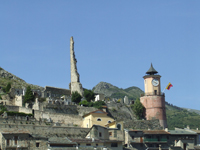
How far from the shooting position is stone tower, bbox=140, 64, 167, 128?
254ft

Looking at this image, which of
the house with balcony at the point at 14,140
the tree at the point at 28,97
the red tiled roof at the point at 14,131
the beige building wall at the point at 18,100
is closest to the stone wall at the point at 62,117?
the tree at the point at 28,97

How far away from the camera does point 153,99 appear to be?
78.2 m

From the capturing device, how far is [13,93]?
73812 millimetres

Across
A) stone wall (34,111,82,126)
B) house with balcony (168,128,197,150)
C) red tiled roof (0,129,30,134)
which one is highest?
stone wall (34,111,82,126)

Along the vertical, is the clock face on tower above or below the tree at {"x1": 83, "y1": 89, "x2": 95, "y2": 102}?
above

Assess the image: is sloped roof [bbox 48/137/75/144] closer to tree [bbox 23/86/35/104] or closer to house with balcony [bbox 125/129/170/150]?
house with balcony [bbox 125/129/170/150]

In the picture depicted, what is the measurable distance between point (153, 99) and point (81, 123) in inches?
630

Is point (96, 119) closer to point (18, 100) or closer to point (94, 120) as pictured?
point (94, 120)

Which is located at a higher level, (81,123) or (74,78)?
(74,78)

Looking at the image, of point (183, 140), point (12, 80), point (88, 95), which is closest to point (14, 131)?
point (88, 95)

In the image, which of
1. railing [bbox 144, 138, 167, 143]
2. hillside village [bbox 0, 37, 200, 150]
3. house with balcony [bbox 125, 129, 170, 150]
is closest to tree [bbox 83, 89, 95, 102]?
hillside village [bbox 0, 37, 200, 150]

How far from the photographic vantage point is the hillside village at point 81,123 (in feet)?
181

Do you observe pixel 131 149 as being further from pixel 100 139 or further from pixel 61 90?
pixel 61 90

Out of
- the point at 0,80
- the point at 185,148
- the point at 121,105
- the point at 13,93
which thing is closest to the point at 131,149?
the point at 185,148
